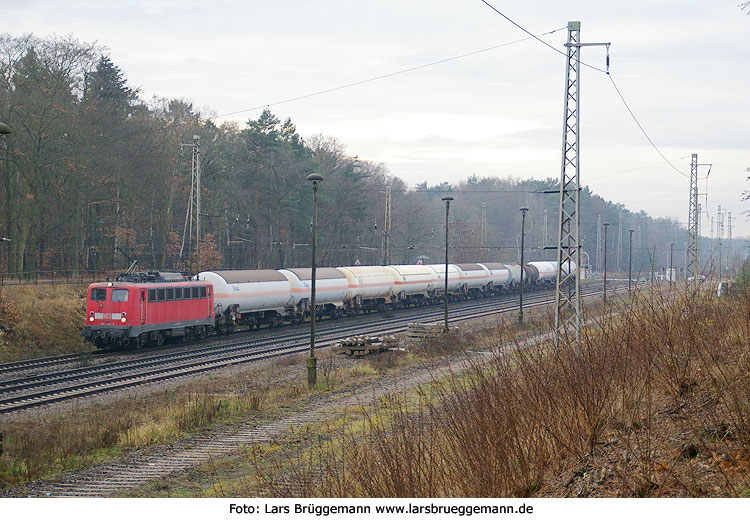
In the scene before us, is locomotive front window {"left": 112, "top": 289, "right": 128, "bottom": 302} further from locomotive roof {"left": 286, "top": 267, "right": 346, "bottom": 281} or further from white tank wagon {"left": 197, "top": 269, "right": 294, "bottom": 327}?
locomotive roof {"left": 286, "top": 267, "right": 346, "bottom": 281}

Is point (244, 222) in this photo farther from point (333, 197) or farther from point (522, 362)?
point (522, 362)

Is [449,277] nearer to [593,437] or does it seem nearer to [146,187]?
[146,187]

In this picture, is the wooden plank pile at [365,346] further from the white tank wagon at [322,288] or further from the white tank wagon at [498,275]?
the white tank wagon at [498,275]

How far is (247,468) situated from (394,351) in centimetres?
1704

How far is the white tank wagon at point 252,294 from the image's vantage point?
3503 centimetres

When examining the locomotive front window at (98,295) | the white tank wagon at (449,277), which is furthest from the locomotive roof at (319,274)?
the locomotive front window at (98,295)

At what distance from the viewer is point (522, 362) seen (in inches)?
380

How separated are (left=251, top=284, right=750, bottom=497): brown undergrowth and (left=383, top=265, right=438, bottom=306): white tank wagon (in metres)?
40.0

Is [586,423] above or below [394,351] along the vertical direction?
above

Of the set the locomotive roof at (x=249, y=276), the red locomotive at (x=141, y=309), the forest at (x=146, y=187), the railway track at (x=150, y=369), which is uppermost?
the forest at (x=146, y=187)

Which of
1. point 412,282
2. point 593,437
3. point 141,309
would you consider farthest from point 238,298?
point 593,437

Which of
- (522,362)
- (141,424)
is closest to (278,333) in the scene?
(141,424)

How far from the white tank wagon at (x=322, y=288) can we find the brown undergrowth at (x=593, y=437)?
102ft
